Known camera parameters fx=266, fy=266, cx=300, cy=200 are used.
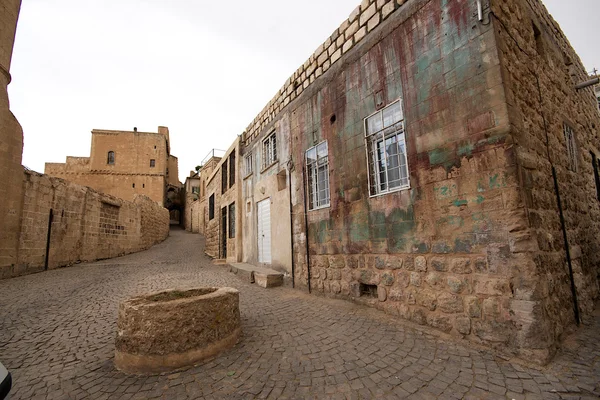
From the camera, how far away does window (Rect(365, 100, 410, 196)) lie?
4.85 metres

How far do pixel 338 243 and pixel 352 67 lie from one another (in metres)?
3.95

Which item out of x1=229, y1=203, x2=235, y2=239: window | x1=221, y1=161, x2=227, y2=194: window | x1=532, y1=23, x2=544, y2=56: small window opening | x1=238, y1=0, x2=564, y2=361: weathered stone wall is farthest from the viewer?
x1=221, y1=161, x2=227, y2=194: window

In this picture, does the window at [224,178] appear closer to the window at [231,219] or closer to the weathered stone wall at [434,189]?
the window at [231,219]

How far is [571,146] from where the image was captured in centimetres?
543

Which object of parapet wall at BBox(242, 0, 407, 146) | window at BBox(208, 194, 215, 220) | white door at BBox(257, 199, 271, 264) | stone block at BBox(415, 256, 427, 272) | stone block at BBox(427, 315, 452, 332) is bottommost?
stone block at BBox(427, 315, 452, 332)

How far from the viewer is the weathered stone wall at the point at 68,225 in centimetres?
938

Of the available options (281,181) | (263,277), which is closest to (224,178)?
(281,181)

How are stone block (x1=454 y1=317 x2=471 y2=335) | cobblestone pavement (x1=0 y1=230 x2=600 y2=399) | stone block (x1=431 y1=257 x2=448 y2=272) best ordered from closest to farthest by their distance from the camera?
1. cobblestone pavement (x1=0 y1=230 x2=600 y2=399)
2. stone block (x1=454 y1=317 x2=471 y2=335)
3. stone block (x1=431 y1=257 x2=448 y2=272)

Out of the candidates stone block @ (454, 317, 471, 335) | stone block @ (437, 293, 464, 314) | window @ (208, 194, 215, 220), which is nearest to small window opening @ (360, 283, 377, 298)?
stone block @ (437, 293, 464, 314)

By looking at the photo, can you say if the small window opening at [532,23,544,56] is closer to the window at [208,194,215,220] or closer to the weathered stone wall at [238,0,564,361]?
the weathered stone wall at [238,0,564,361]

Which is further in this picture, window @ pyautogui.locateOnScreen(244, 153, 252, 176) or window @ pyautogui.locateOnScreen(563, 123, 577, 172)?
window @ pyautogui.locateOnScreen(244, 153, 252, 176)

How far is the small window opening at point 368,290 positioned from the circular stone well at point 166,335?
297 cm

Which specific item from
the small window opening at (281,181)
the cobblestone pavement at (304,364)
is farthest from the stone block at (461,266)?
the small window opening at (281,181)

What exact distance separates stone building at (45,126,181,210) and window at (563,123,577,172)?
3420 cm
